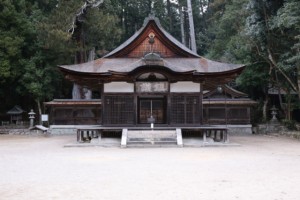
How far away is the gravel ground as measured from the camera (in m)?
6.80

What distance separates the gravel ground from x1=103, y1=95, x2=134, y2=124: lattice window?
22.0ft

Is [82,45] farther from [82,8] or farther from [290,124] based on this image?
[290,124]

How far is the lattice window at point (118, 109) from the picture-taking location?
1925 cm

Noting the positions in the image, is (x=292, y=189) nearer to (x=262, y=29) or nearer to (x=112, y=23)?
(x=262, y=29)

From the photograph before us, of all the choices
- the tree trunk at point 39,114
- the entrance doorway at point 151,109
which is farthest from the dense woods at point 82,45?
the entrance doorway at point 151,109

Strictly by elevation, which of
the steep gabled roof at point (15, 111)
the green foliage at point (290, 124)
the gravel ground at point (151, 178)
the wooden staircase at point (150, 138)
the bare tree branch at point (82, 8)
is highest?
the bare tree branch at point (82, 8)

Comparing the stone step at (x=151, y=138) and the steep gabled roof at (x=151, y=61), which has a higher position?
the steep gabled roof at (x=151, y=61)

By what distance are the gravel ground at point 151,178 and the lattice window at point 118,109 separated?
22.0ft

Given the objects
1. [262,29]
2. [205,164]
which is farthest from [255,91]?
[205,164]

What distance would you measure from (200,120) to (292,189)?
12.1m

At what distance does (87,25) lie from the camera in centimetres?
3072

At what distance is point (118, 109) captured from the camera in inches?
759

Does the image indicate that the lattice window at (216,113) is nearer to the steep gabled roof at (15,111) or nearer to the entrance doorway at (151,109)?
the entrance doorway at (151,109)

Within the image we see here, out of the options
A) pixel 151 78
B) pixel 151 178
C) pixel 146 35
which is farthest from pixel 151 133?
pixel 151 178
